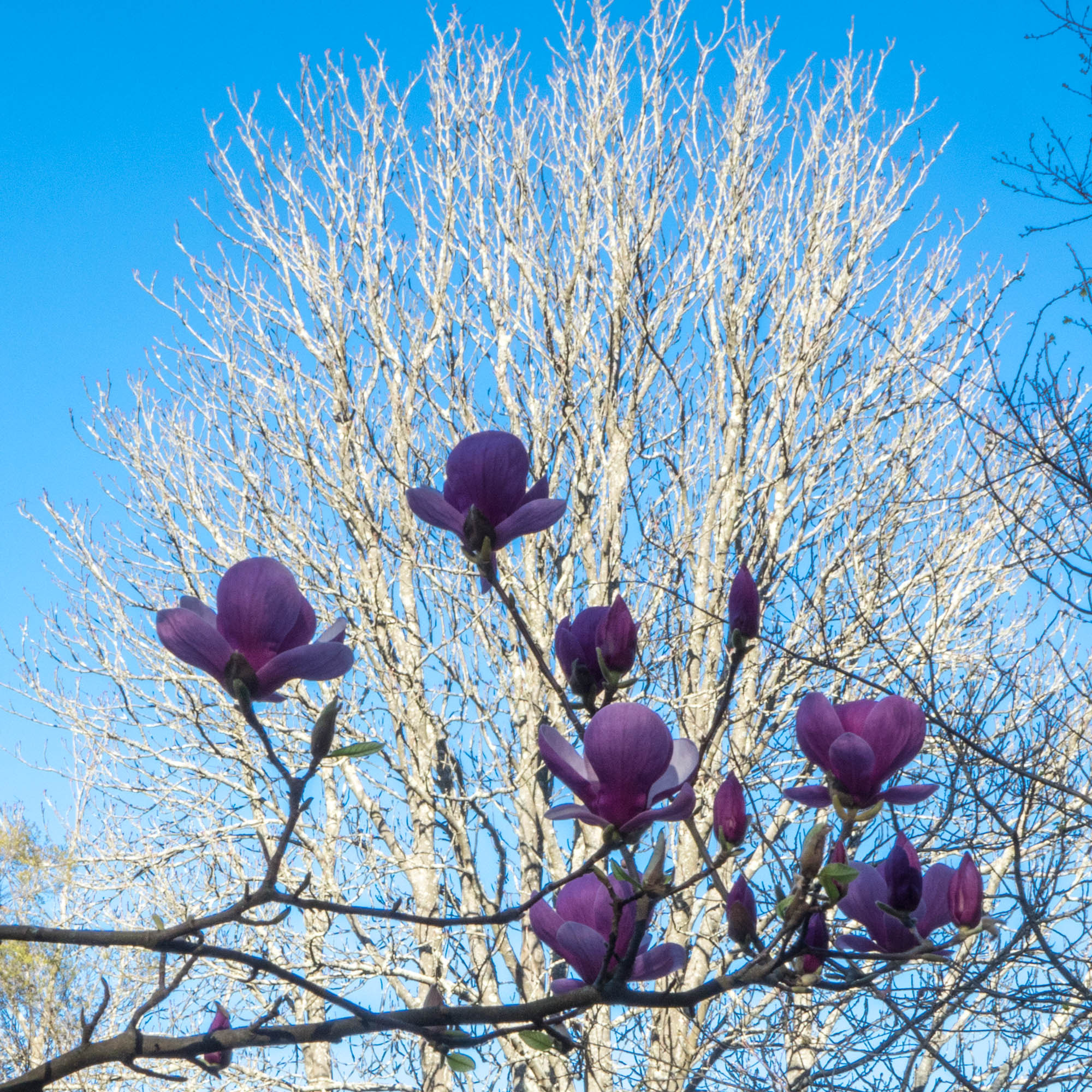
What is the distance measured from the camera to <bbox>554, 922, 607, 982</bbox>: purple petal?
684 mm

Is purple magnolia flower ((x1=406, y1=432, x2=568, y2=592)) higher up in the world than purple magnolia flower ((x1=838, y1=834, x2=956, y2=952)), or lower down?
higher up

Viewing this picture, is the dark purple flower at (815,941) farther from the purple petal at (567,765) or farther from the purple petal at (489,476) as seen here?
the purple petal at (489,476)

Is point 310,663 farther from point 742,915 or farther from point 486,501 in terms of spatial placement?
point 742,915

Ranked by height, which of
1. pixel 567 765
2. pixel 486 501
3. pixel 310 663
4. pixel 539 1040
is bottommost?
pixel 539 1040

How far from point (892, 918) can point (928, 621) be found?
5.14 meters

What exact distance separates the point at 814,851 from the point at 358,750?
0.31 metres

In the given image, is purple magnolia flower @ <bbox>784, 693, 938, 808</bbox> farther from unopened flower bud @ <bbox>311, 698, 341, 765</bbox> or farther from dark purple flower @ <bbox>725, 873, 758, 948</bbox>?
unopened flower bud @ <bbox>311, 698, 341, 765</bbox>

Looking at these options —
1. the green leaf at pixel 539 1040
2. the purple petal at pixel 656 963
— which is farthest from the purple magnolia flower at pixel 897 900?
the green leaf at pixel 539 1040

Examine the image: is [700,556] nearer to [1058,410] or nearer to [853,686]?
[853,686]

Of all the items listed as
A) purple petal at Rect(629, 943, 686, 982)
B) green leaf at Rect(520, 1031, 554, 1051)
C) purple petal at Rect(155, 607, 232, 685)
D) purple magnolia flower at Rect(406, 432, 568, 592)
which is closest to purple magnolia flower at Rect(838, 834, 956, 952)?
purple petal at Rect(629, 943, 686, 982)

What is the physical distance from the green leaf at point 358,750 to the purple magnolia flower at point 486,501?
16 centimetres

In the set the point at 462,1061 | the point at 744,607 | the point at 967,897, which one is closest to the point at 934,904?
the point at 967,897

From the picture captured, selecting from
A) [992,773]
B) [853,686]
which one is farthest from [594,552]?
[992,773]

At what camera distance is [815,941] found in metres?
0.75
